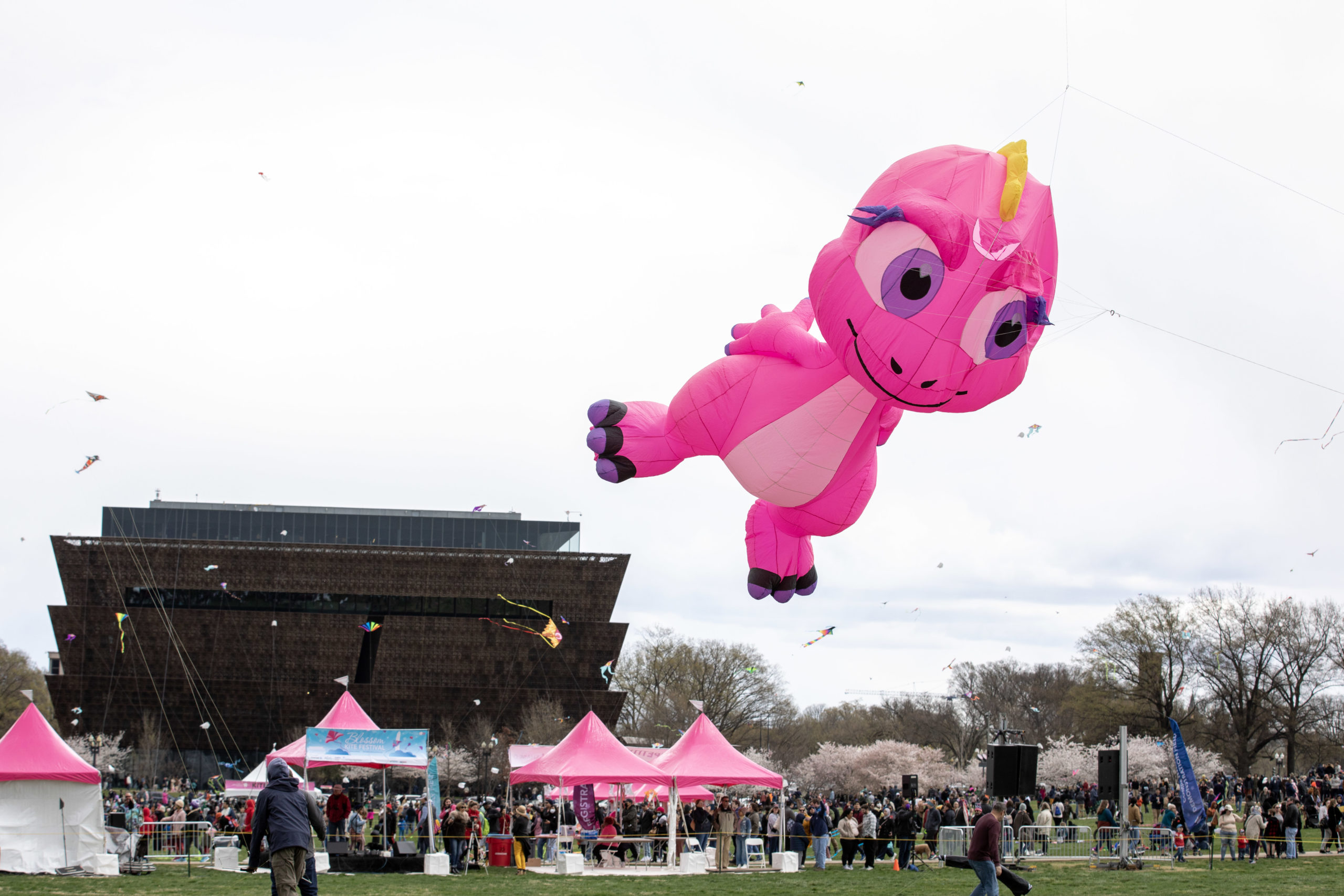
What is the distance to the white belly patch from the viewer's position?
31.2ft

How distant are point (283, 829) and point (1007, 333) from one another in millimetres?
6017

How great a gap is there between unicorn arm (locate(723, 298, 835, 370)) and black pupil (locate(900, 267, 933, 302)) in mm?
1298

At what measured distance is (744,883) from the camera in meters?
18.3

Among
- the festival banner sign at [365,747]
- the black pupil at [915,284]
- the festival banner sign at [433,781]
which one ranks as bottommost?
the festival banner sign at [433,781]

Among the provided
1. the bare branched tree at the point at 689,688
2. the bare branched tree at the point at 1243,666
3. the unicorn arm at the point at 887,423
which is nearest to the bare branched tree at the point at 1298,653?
the bare branched tree at the point at 1243,666

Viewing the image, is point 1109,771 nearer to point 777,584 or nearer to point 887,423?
point 777,584

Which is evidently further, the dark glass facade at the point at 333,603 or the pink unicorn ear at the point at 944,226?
the dark glass facade at the point at 333,603

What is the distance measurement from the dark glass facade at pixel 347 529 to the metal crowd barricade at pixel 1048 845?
48.4m

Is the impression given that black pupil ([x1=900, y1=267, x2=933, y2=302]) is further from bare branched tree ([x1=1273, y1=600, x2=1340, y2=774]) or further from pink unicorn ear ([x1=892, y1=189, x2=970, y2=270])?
bare branched tree ([x1=1273, y1=600, x2=1340, y2=774])

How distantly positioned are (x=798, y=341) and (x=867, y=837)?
1558 centimetres

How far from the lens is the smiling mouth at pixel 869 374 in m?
8.43

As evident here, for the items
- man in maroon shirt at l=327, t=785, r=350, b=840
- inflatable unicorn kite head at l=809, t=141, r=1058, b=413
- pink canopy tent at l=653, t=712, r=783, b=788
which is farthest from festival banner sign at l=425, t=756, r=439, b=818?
inflatable unicorn kite head at l=809, t=141, r=1058, b=413

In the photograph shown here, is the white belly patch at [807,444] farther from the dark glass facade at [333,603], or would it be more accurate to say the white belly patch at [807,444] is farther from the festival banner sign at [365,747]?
the dark glass facade at [333,603]

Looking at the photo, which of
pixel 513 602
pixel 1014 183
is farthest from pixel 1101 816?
pixel 513 602
